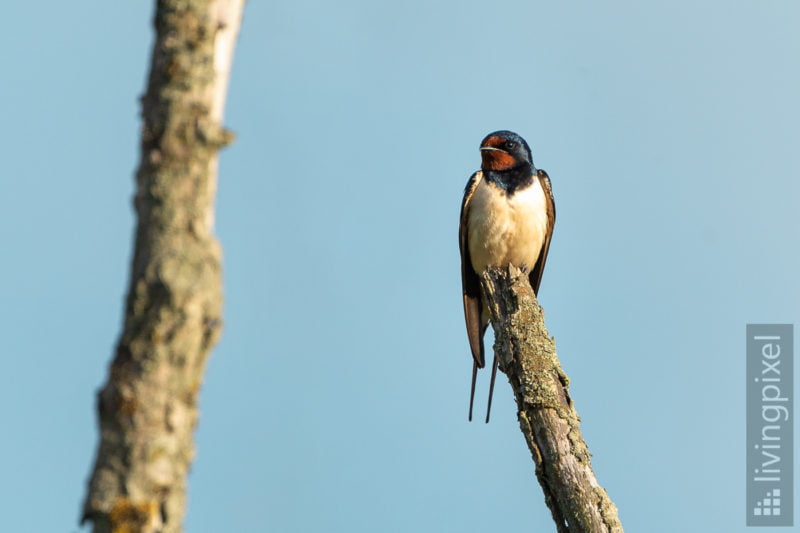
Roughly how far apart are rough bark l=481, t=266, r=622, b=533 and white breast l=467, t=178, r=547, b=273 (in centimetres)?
155

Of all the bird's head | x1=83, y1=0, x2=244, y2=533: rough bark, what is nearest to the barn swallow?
the bird's head

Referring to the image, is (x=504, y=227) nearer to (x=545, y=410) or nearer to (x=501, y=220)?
(x=501, y=220)

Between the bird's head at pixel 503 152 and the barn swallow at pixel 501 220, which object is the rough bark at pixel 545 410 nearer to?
the barn swallow at pixel 501 220

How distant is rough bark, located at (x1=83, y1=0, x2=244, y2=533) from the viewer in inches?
97.2

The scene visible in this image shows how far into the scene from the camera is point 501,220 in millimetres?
8812

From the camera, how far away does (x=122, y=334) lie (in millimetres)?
2555

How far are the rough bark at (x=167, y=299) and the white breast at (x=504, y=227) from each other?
6172 millimetres

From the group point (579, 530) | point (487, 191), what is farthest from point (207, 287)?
point (487, 191)

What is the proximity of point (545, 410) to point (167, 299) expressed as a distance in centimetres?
357

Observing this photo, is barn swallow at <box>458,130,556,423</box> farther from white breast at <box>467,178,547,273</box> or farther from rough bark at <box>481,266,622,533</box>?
rough bark at <box>481,266,622,533</box>

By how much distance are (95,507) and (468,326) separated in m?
6.84

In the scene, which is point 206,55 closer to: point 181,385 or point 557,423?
point 181,385

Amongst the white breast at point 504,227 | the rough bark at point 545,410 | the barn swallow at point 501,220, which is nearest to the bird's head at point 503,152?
the barn swallow at point 501,220

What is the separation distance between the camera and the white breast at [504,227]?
880 cm
